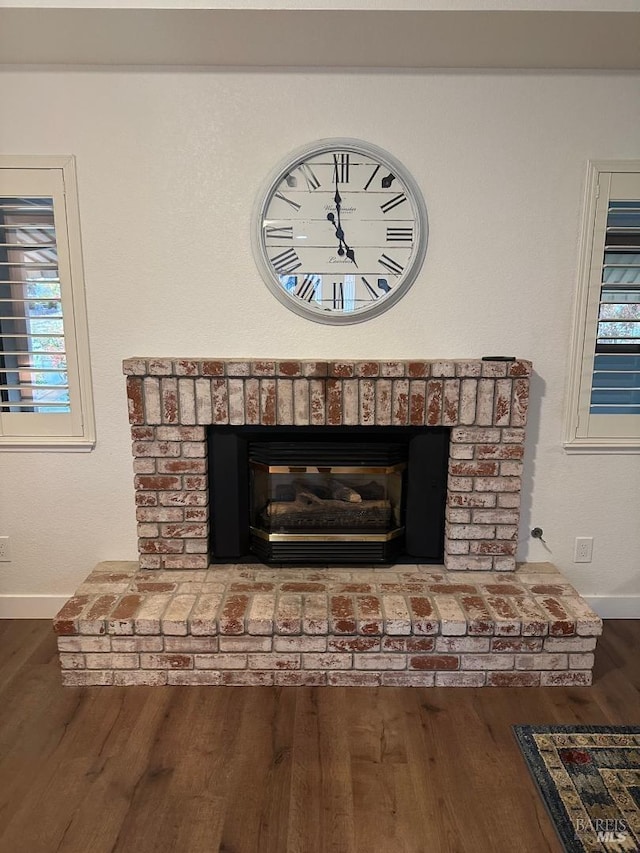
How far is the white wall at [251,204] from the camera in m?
2.23

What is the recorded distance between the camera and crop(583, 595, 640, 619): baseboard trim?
263 centimetres

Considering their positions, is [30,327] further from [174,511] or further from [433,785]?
[433,785]

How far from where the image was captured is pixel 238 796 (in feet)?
5.51

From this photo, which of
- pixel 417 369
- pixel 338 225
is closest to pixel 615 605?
pixel 417 369

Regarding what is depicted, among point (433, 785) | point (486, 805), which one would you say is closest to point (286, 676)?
point (433, 785)

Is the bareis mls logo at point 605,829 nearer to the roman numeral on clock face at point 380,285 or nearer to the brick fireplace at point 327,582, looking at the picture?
the brick fireplace at point 327,582

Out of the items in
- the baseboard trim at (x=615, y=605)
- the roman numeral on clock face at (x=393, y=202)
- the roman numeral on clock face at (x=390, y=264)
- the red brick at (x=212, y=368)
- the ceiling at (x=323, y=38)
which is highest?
the ceiling at (x=323, y=38)

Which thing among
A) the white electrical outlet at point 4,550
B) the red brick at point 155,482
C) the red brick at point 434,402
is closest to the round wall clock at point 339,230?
the red brick at point 434,402

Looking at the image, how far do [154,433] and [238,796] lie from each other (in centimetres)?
134

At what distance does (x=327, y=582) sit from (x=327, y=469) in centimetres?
47

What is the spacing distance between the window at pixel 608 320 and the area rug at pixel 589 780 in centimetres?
115

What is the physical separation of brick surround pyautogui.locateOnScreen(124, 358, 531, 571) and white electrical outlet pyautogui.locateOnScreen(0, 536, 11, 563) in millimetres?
657

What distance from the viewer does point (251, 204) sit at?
2.30 meters

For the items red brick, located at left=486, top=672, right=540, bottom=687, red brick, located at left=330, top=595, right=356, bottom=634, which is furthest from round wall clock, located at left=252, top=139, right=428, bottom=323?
red brick, located at left=486, top=672, right=540, bottom=687
